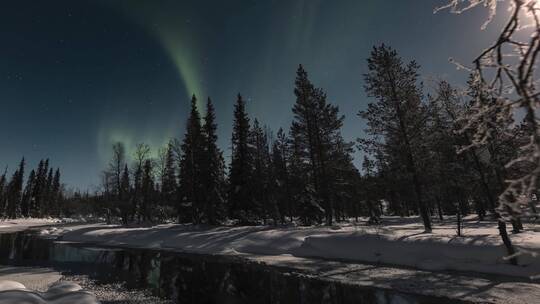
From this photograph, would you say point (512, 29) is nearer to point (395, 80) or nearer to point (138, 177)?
point (395, 80)

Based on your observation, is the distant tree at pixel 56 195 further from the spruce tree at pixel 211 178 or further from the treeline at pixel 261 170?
the spruce tree at pixel 211 178

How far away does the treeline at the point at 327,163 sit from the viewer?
2003 centimetres

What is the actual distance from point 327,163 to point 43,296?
24623 mm

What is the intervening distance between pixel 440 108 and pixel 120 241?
3061cm

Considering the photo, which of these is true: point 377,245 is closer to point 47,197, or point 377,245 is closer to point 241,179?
point 241,179

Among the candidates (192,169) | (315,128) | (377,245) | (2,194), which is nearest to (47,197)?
(2,194)

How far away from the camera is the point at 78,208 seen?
9331 cm

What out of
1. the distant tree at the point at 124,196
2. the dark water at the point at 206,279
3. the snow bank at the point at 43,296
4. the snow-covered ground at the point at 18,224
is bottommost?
the dark water at the point at 206,279

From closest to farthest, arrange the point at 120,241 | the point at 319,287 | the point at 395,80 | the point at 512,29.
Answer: the point at 512,29 → the point at 319,287 → the point at 395,80 → the point at 120,241

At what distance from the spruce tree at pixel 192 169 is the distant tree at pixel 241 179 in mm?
4171

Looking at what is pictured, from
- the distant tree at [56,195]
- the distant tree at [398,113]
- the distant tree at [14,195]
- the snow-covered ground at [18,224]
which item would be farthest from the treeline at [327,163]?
the distant tree at [56,195]

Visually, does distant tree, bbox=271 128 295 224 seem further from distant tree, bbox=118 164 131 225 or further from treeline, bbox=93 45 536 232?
distant tree, bbox=118 164 131 225

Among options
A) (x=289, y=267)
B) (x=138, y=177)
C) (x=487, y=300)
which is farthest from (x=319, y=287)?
(x=138, y=177)

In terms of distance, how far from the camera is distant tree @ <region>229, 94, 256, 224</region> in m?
31.5
